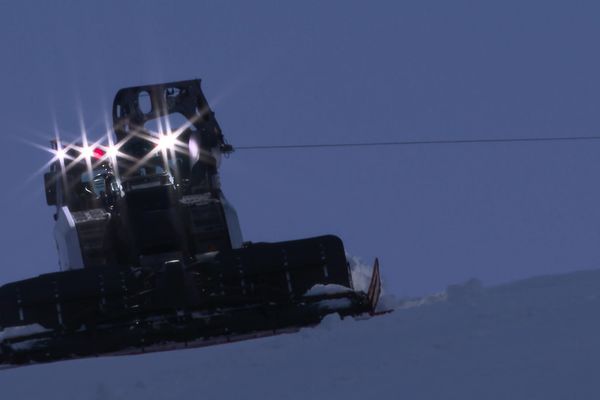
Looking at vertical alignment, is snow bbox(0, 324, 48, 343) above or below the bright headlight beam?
below

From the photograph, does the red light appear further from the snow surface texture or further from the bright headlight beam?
the snow surface texture

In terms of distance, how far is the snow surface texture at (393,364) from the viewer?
6.76 metres

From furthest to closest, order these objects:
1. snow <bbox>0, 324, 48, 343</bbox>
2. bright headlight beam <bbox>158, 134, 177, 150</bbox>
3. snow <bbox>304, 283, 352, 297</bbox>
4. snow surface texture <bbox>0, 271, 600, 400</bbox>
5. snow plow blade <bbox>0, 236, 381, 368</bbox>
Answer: bright headlight beam <bbox>158, 134, 177, 150</bbox> < snow <bbox>304, 283, 352, 297</bbox> < snow <bbox>0, 324, 48, 343</bbox> < snow plow blade <bbox>0, 236, 381, 368</bbox> < snow surface texture <bbox>0, 271, 600, 400</bbox>

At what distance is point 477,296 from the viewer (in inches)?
440

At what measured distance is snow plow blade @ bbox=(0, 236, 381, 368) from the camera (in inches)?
494

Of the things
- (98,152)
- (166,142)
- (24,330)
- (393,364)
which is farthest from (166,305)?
(393,364)

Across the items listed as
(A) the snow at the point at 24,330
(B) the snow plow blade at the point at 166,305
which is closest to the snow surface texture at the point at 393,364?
(B) the snow plow blade at the point at 166,305

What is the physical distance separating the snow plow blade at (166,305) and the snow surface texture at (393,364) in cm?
308

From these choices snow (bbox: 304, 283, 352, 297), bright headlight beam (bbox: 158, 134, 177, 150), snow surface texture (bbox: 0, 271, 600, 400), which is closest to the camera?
snow surface texture (bbox: 0, 271, 600, 400)

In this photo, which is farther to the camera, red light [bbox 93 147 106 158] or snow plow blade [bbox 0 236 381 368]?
red light [bbox 93 147 106 158]

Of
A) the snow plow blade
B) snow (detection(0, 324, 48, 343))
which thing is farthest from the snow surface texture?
snow (detection(0, 324, 48, 343))

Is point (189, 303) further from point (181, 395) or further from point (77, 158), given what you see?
point (181, 395)

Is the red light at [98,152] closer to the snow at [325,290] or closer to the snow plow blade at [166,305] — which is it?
the snow plow blade at [166,305]

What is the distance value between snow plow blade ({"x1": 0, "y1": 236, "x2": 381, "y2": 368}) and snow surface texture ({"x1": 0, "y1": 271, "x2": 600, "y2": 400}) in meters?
3.08
